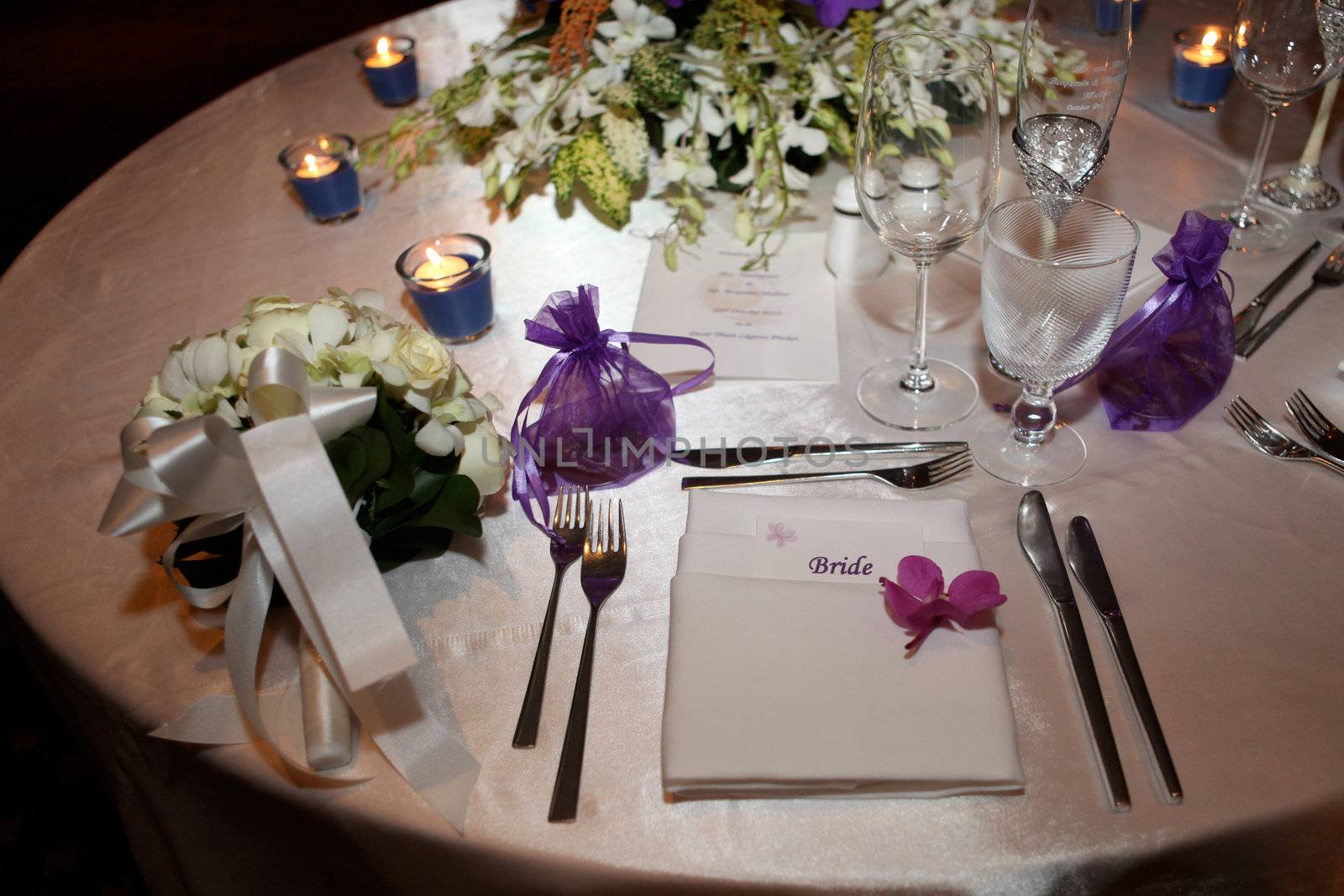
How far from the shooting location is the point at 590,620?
79 cm

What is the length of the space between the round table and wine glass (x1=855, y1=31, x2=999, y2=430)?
183 millimetres

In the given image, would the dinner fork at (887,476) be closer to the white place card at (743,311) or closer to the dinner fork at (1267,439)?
the white place card at (743,311)

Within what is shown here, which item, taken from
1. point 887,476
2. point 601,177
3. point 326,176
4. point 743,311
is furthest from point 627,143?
point 887,476

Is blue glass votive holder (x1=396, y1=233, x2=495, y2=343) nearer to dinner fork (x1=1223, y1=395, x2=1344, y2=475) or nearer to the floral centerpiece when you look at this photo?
the floral centerpiece

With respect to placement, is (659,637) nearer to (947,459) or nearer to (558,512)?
(558,512)

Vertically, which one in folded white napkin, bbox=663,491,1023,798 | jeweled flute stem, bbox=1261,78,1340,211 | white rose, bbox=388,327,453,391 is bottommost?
jeweled flute stem, bbox=1261,78,1340,211

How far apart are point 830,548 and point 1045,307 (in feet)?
0.93

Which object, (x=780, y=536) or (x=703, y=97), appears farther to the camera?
(x=703, y=97)

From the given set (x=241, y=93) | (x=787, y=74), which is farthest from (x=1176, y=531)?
(x=241, y=93)

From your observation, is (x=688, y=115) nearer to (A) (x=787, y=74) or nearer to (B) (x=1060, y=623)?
(A) (x=787, y=74)

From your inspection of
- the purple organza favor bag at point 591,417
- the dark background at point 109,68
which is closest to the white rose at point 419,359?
the purple organza favor bag at point 591,417

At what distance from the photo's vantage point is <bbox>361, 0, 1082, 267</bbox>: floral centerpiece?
1.30 m

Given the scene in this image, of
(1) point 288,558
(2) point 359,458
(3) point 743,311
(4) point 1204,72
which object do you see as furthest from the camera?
(4) point 1204,72

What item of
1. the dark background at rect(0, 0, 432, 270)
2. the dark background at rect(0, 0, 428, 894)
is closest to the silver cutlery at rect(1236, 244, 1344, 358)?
the dark background at rect(0, 0, 428, 894)
